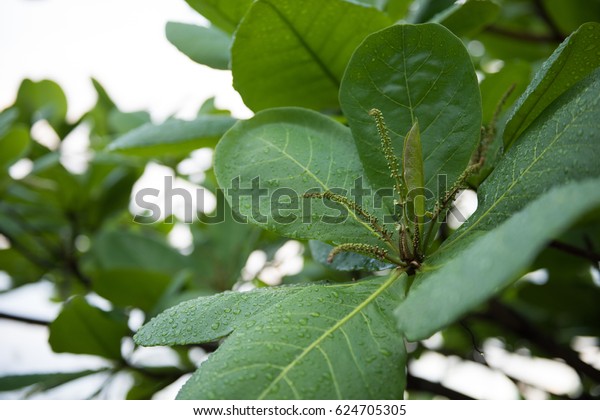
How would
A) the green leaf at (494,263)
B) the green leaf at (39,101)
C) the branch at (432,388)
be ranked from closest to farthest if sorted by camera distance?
the green leaf at (494,263)
the branch at (432,388)
the green leaf at (39,101)

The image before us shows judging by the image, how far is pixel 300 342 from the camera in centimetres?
45

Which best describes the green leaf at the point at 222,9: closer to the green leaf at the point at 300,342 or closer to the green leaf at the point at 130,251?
the green leaf at the point at 300,342

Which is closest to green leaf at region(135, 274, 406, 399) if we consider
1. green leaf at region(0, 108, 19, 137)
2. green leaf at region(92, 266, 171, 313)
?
green leaf at region(92, 266, 171, 313)

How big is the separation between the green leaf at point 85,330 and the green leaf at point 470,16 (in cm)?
68

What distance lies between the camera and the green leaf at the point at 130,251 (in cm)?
126

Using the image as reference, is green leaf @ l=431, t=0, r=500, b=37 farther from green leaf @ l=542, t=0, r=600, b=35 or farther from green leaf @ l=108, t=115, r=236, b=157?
green leaf @ l=542, t=0, r=600, b=35

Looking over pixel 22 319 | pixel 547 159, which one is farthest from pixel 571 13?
pixel 22 319

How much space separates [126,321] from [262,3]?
0.64 metres

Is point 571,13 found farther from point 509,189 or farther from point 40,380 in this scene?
point 40,380

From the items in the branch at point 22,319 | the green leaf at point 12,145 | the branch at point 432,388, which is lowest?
the branch at point 22,319

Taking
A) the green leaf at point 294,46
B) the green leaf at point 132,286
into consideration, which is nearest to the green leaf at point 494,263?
the green leaf at point 294,46

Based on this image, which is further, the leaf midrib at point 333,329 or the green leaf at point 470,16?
the green leaf at point 470,16

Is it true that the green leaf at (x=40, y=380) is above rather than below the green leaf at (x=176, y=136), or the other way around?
below

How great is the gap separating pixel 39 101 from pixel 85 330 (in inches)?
26.7
